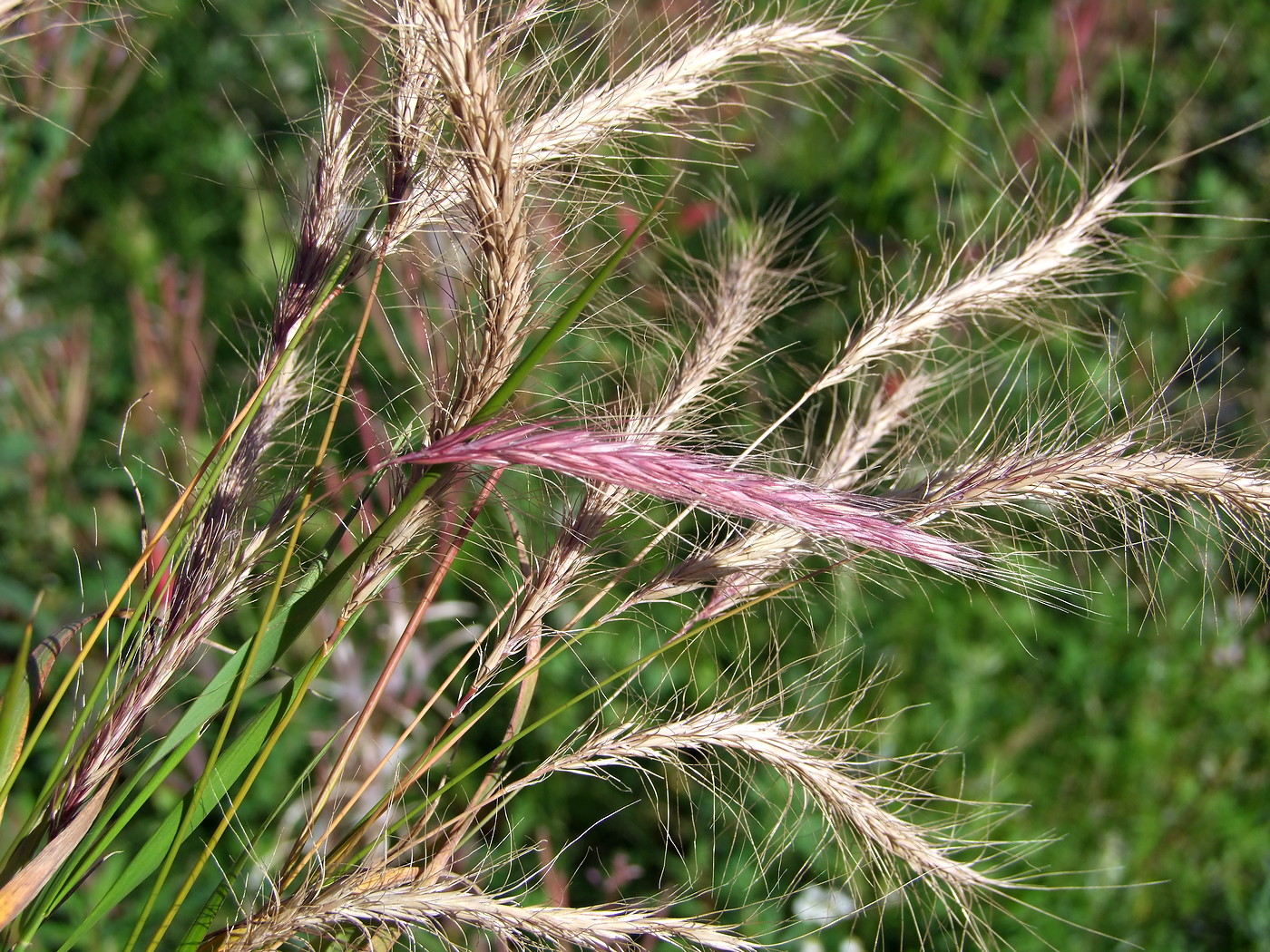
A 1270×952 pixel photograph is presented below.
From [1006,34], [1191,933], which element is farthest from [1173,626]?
[1006,34]

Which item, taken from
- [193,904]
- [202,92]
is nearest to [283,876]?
[193,904]

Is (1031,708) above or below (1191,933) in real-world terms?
above

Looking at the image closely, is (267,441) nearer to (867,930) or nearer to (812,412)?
(812,412)

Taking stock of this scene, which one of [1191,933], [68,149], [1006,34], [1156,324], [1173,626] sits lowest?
[1191,933]

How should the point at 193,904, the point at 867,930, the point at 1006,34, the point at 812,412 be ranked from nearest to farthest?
1. the point at 812,412
2. the point at 193,904
3. the point at 867,930
4. the point at 1006,34

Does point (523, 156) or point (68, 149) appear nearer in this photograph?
point (523, 156)

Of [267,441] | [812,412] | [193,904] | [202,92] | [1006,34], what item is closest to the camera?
[267,441]
